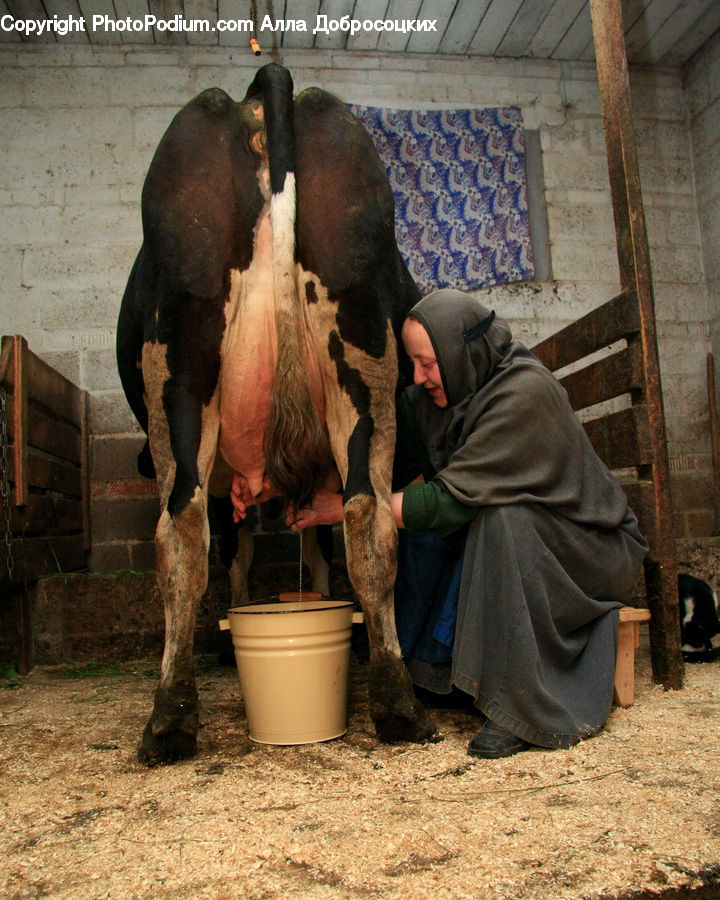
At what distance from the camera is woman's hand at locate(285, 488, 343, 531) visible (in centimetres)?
252

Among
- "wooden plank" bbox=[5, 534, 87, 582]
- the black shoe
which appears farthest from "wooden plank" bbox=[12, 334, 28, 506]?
the black shoe

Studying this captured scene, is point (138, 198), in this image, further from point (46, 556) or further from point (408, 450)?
point (408, 450)

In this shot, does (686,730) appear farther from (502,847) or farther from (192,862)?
(192,862)

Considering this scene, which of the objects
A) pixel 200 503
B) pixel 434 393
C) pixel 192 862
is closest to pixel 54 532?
pixel 200 503

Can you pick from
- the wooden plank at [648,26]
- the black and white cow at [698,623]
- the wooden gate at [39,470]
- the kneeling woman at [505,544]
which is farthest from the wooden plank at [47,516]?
the wooden plank at [648,26]

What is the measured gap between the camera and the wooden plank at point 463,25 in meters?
4.91

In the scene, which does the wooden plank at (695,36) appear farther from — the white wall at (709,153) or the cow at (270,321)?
the cow at (270,321)

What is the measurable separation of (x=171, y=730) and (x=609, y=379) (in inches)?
77.8

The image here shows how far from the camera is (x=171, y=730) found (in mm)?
1971

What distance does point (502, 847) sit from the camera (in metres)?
1.37

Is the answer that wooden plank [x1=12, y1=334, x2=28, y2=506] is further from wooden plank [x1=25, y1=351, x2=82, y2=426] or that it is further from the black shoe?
the black shoe

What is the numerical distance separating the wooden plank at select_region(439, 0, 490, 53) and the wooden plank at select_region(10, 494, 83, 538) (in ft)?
12.9

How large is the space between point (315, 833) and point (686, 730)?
3.91 feet

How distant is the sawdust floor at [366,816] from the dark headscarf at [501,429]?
2.26 ft
